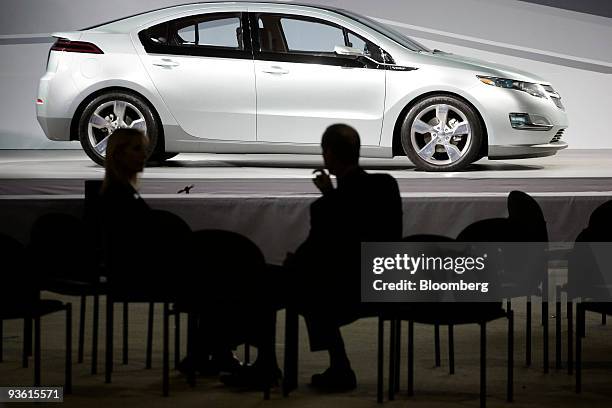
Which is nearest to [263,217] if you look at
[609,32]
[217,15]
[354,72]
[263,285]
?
[354,72]

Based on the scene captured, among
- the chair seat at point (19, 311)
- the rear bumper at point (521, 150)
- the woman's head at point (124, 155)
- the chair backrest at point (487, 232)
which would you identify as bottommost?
the chair seat at point (19, 311)

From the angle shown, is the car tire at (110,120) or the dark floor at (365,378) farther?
the car tire at (110,120)

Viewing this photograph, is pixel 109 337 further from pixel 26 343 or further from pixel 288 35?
pixel 288 35

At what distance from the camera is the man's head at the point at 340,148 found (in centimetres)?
427

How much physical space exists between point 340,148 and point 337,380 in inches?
32.9

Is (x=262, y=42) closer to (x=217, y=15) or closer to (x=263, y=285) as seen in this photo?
(x=217, y=15)

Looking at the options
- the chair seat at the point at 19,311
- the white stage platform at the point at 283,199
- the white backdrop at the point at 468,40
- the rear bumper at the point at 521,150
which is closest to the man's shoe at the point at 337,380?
the chair seat at the point at 19,311

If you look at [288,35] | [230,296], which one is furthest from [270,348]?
[288,35]

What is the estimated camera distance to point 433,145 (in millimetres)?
7094

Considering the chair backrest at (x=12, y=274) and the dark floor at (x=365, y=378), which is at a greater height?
the chair backrest at (x=12, y=274)

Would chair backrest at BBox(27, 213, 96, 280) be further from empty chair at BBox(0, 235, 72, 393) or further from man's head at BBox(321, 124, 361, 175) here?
man's head at BBox(321, 124, 361, 175)

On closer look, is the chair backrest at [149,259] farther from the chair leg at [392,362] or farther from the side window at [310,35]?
the side window at [310,35]

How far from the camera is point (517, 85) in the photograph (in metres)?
7.18

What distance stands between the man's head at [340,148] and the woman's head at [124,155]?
0.67 m
